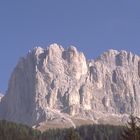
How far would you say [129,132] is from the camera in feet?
175

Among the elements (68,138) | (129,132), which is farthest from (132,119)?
(68,138)

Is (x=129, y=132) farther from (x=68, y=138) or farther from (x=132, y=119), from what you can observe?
(x=68, y=138)

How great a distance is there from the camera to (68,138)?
195 feet

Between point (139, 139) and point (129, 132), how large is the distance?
1.45 meters

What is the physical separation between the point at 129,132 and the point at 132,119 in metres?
2.13

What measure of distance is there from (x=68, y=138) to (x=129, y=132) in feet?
29.6

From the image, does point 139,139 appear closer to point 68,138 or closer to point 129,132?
point 129,132

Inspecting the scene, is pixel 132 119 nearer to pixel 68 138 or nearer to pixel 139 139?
pixel 139 139

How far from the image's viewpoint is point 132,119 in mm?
54969

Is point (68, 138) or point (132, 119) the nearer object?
point (132, 119)

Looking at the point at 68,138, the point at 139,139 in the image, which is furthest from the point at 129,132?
the point at 68,138

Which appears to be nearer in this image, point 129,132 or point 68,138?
point 129,132
